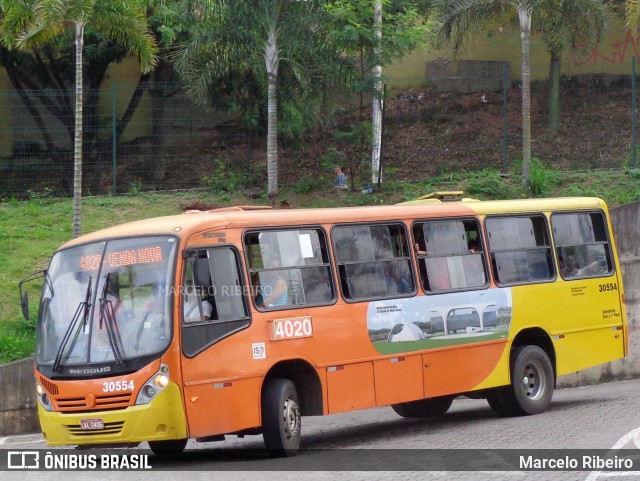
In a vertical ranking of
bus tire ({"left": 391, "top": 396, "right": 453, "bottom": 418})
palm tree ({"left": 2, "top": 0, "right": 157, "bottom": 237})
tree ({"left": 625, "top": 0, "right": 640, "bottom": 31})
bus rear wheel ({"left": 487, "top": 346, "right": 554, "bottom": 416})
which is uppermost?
tree ({"left": 625, "top": 0, "right": 640, "bottom": 31})

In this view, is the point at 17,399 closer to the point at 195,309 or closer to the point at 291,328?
the point at 291,328

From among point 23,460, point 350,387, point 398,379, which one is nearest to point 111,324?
point 23,460

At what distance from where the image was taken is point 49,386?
458 inches

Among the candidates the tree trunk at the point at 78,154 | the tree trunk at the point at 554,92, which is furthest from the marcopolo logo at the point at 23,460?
the tree trunk at the point at 554,92

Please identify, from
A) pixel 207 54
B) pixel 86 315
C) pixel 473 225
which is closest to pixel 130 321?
pixel 86 315

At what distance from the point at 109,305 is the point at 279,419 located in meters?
2.22

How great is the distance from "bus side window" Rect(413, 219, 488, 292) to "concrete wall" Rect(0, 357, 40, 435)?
6.73m

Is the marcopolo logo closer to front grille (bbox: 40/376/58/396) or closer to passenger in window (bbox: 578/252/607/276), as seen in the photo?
front grille (bbox: 40/376/58/396)

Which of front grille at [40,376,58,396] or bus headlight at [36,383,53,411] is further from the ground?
front grille at [40,376,58,396]

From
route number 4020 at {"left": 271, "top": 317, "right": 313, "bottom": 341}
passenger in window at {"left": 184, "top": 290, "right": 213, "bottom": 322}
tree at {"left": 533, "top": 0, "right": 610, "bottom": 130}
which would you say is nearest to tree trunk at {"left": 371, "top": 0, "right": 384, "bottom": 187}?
tree at {"left": 533, "top": 0, "right": 610, "bottom": 130}

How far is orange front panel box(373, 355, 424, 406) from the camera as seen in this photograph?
13.5 m

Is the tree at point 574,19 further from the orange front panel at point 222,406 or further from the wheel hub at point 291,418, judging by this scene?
the orange front panel at point 222,406

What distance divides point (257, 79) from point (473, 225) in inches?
499

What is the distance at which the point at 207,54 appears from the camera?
971 inches
